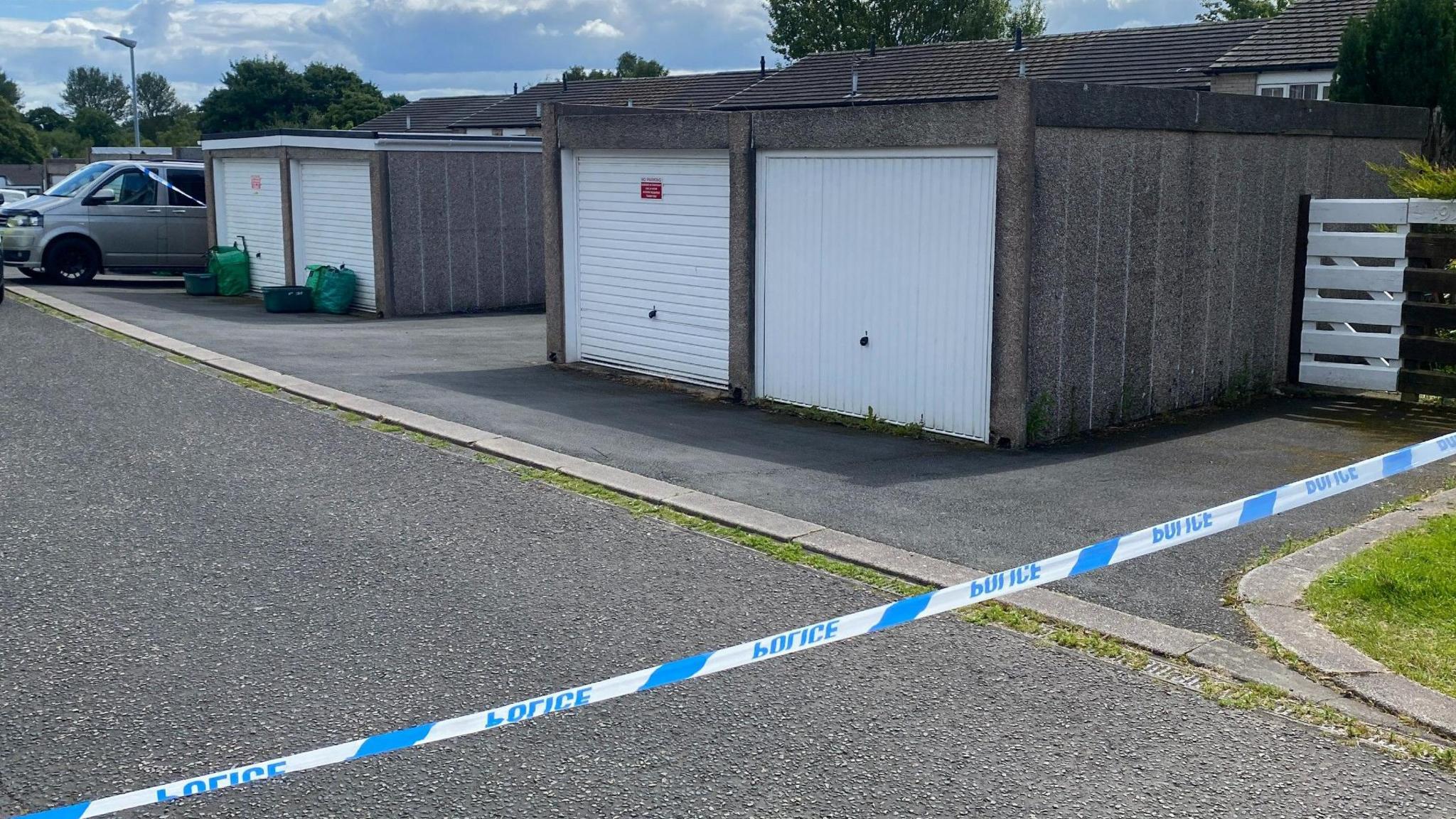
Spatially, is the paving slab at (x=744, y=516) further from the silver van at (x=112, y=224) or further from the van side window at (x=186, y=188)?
the van side window at (x=186, y=188)

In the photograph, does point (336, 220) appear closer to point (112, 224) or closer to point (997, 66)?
point (112, 224)

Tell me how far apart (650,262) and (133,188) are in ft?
46.3

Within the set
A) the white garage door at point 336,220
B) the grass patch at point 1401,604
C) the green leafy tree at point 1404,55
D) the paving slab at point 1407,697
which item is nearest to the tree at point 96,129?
the white garage door at point 336,220

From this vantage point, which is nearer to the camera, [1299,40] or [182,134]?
[1299,40]

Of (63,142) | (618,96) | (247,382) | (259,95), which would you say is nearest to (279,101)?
(259,95)

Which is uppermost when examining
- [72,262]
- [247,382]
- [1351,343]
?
[72,262]

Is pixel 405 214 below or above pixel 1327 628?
above

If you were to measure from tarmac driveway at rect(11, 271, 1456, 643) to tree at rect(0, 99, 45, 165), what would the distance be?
81813 millimetres

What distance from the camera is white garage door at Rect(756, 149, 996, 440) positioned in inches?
396

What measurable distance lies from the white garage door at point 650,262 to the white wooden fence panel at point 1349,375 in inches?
208

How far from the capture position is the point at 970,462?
9.51 m

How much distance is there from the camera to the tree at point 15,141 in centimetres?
8525

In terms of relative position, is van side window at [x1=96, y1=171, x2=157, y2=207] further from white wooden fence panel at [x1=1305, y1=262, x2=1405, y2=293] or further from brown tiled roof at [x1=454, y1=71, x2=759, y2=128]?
white wooden fence panel at [x1=1305, y1=262, x2=1405, y2=293]

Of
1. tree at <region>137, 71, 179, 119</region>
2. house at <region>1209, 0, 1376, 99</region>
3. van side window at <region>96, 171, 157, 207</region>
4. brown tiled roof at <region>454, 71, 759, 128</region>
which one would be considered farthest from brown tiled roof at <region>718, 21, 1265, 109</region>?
tree at <region>137, 71, 179, 119</region>
